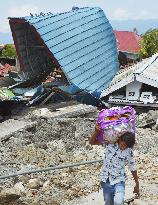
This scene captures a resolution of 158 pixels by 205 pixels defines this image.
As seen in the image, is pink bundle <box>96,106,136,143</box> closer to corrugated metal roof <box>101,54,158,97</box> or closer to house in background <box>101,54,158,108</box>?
house in background <box>101,54,158,108</box>

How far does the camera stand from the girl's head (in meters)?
5.58

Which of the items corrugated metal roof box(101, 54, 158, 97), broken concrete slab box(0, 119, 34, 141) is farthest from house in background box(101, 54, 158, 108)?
broken concrete slab box(0, 119, 34, 141)

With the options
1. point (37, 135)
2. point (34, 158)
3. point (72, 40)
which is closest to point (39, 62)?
point (72, 40)

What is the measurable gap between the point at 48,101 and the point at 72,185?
8.85 m

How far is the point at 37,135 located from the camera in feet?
44.8

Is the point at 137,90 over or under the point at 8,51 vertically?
over

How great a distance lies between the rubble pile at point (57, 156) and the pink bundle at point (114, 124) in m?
1.95

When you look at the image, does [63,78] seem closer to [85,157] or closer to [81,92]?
[81,92]

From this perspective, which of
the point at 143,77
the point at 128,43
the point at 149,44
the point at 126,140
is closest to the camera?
the point at 126,140

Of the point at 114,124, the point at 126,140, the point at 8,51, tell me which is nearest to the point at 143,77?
the point at 114,124

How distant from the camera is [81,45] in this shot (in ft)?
68.1

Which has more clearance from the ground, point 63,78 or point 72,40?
point 72,40

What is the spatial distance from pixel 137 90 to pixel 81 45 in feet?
14.9

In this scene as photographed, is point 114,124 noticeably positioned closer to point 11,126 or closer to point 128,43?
point 11,126
